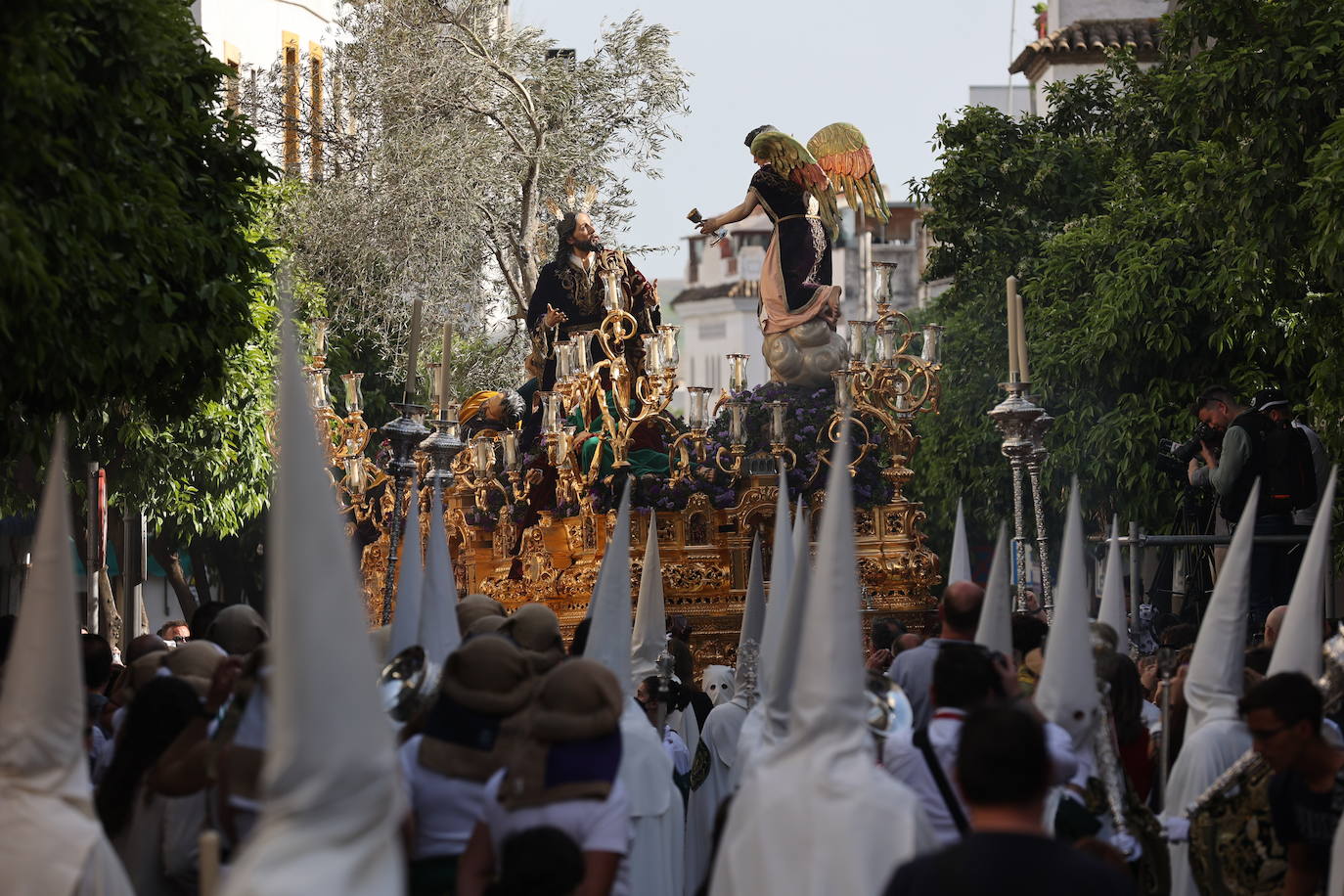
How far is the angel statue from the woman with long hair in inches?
469

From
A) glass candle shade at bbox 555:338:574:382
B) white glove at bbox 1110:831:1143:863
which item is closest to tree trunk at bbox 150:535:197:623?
glass candle shade at bbox 555:338:574:382

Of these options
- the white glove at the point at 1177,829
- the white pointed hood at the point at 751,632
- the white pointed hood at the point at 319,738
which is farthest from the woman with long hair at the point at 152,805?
the white pointed hood at the point at 751,632

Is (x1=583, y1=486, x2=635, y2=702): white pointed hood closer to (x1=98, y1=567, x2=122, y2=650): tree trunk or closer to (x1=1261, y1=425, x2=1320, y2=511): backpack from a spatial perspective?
(x1=1261, y1=425, x2=1320, y2=511): backpack

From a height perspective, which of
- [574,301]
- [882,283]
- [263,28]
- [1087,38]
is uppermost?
[1087,38]

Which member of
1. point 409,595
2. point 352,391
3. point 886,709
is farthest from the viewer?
point 352,391

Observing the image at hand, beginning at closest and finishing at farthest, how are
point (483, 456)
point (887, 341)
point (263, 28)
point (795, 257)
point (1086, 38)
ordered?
point (887, 341) → point (795, 257) → point (483, 456) → point (263, 28) → point (1086, 38)

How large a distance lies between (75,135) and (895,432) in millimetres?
8243

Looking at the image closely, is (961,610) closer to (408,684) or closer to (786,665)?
(786,665)

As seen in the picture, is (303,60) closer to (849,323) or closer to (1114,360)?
(1114,360)

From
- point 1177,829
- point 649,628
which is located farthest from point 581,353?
point 1177,829

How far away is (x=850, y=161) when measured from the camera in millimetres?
19906

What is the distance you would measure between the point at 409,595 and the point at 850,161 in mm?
10836

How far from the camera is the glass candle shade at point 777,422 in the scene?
17.2 m

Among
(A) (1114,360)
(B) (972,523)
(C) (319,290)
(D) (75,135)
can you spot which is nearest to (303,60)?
(C) (319,290)
